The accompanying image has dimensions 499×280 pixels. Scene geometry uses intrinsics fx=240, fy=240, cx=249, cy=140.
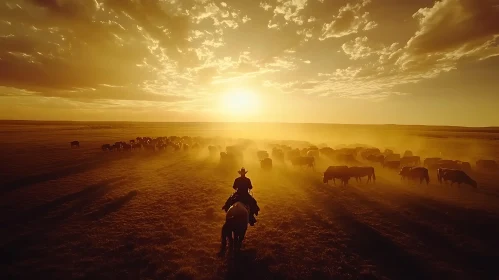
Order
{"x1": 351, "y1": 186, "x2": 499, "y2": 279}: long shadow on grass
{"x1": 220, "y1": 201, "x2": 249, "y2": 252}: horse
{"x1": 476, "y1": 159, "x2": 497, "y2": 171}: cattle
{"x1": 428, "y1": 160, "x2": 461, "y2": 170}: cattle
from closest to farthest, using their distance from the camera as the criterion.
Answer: {"x1": 351, "y1": 186, "x2": 499, "y2": 279}: long shadow on grass, {"x1": 220, "y1": 201, "x2": 249, "y2": 252}: horse, {"x1": 428, "y1": 160, "x2": 461, "y2": 170}: cattle, {"x1": 476, "y1": 159, "x2": 497, "y2": 171}: cattle

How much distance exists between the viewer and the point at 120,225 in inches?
401

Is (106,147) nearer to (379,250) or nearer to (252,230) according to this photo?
(252,230)

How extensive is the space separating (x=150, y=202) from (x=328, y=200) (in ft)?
32.8

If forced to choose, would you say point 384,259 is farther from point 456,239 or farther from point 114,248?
point 114,248

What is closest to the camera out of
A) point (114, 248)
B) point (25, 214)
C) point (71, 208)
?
point (114, 248)

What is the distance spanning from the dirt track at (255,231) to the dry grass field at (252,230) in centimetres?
5

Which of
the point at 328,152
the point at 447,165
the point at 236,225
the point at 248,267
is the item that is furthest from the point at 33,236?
the point at 328,152

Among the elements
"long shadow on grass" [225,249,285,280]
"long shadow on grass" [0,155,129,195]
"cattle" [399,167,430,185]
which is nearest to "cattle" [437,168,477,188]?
"cattle" [399,167,430,185]

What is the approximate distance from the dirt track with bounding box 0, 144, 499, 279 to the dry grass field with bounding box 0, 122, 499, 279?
0.15 ft

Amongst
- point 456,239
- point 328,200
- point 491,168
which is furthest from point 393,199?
point 491,168

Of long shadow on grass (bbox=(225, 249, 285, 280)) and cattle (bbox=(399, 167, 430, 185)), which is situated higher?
cattle (bbox=(399, 167, 430, 185))

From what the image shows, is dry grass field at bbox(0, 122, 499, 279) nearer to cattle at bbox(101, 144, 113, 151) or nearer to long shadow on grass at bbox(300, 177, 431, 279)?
long shadow on grass at bbox(300, 177, 431, 279)

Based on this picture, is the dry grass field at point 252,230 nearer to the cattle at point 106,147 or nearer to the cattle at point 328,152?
the cattle at point 328,152

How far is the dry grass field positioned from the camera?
7.18 m
